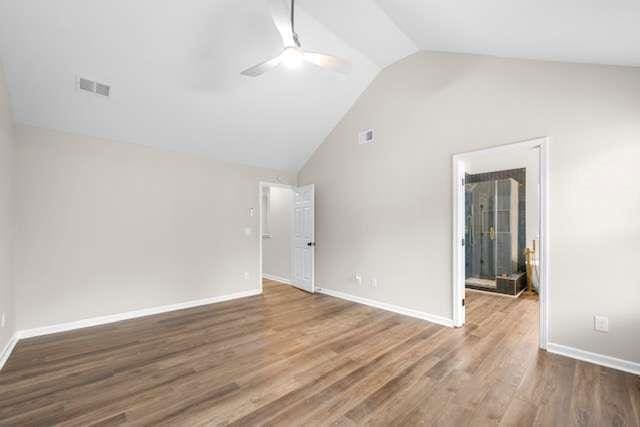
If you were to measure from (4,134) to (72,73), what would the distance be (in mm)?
894

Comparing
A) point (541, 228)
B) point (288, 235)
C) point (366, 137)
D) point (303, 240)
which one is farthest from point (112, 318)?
point (541, 228)

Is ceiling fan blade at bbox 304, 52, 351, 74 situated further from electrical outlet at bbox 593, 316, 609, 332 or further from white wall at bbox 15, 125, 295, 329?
electrical outlet at bbox 593, 316, 609, 332

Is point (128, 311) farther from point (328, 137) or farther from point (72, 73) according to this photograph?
Result: point (328, 137)

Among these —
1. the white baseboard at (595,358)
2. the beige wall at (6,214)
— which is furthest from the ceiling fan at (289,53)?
the white baseboard at (595,358)

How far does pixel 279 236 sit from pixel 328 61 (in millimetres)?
4595

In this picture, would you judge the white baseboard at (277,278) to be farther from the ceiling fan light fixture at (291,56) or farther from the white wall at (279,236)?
the ceiling fan light fixture at (291,56)

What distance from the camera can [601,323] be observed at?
2605 millimetres

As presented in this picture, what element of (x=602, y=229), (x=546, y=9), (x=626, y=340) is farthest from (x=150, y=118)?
(x=626, y=340)

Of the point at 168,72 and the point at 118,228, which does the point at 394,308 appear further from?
the point at 168,72

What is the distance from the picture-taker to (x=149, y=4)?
2.56m

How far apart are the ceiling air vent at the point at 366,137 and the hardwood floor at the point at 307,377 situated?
2798 mm

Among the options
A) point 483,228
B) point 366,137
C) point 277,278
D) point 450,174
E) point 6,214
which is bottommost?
point 277,278

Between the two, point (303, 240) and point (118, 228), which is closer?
point (118, 228)

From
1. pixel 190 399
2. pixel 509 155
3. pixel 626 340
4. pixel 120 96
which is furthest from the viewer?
pixel 509 155
